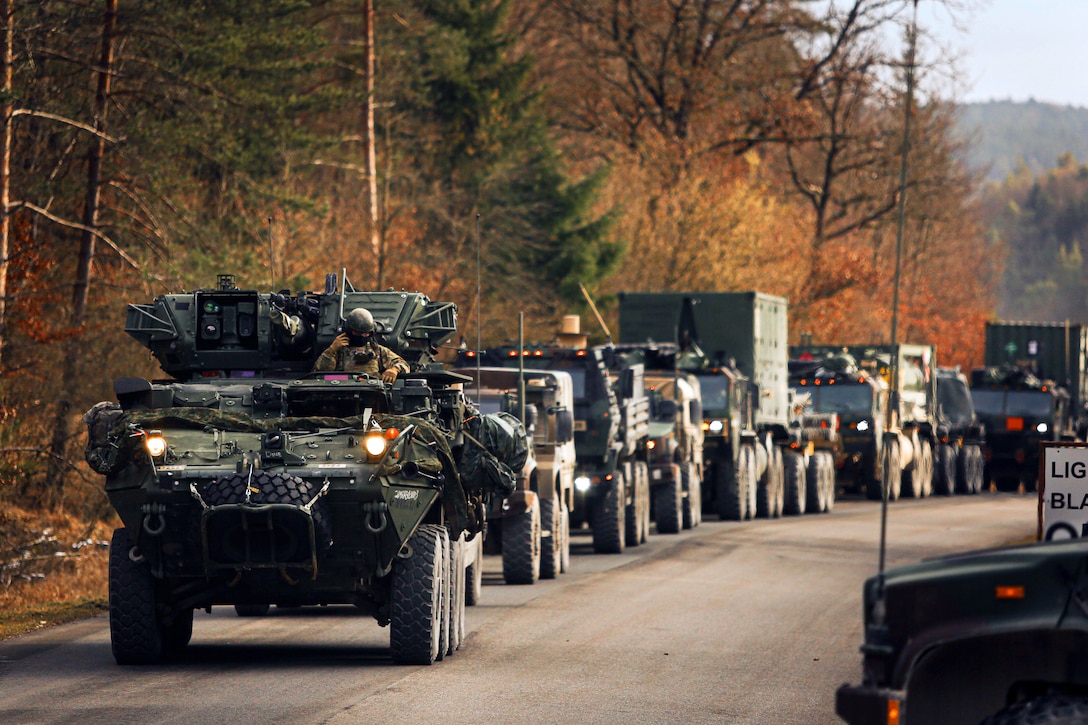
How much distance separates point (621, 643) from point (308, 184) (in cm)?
2478

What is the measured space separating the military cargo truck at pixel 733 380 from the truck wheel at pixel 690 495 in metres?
1.71

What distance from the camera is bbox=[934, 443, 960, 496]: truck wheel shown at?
4144cm

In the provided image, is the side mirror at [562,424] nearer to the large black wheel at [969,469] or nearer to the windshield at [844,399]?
the windshield at [844,399]

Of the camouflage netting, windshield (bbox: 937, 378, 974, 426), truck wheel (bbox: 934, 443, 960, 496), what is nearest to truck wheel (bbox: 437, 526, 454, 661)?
the camouflage netting

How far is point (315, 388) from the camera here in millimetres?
12641

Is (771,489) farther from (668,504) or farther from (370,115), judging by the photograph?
(370,115)

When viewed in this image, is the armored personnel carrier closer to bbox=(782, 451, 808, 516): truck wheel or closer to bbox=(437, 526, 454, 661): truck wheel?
bbox=(437, 526, 454, 661): truck wheel

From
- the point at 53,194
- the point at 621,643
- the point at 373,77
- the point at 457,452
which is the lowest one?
the point at 621,643

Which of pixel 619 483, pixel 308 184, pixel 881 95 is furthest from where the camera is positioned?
pixel 881 95

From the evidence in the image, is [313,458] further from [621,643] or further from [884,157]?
[884,157]

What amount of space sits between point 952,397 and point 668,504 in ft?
65.3

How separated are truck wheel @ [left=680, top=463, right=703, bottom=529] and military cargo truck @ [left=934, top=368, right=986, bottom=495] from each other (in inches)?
570

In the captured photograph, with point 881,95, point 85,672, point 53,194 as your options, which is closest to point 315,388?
point 85,672

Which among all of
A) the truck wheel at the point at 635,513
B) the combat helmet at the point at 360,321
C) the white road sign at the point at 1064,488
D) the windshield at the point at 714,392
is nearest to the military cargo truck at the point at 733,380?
the windshield at the point at 714,392
